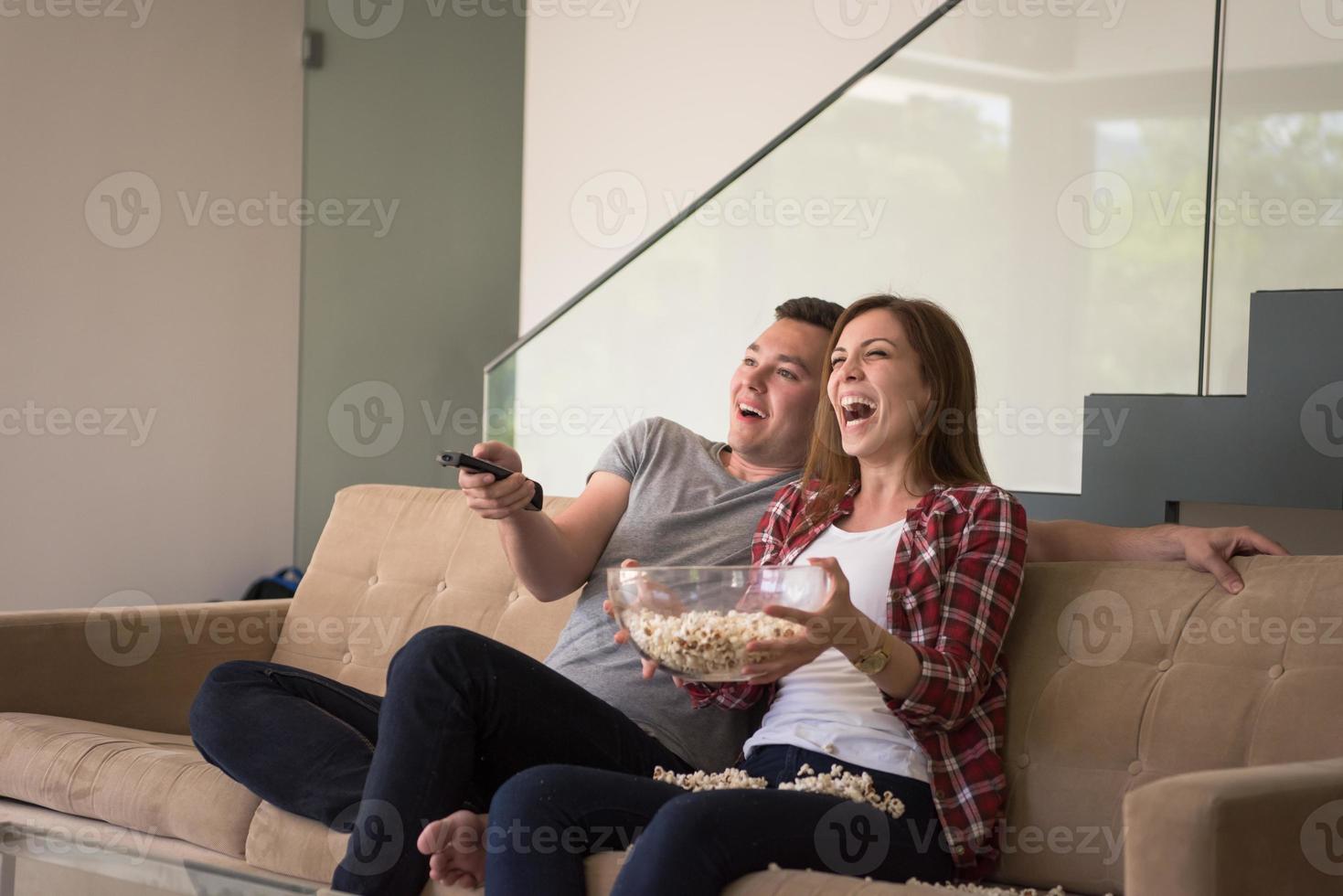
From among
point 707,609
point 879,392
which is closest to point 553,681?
point 707,609

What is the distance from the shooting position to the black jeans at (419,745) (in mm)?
1738

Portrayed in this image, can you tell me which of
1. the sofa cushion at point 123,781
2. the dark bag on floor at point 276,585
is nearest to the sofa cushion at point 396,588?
the sofa cushion at point 123,781

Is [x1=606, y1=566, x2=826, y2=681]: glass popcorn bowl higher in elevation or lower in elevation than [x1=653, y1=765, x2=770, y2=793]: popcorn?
higher

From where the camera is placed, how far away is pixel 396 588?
271cm

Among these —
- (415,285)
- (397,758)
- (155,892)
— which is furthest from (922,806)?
(415,285)

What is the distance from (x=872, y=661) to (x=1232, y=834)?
423mm

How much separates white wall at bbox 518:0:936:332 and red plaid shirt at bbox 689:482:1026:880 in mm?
3016

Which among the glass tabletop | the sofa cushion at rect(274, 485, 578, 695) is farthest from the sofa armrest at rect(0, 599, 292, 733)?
the glass tabletop

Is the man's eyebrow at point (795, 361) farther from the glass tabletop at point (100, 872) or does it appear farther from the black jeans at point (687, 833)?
the glass tabletop at point (100, 872)

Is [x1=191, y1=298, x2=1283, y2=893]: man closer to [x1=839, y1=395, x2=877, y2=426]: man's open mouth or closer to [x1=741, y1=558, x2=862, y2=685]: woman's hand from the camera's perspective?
[x1=839, y1=395, x2=877, y2=426]: man's open mouth

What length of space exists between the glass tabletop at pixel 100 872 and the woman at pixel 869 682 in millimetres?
282

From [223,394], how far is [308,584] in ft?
8.81

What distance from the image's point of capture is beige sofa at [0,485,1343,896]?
1338 millimetres

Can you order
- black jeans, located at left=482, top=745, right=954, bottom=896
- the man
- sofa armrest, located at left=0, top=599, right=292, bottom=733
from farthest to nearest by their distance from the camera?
sofa armrest, located at left=0, top=599, right=292, bottom=733, the man, black jeans, located at left=482, top=745, right=954, bottom=896
